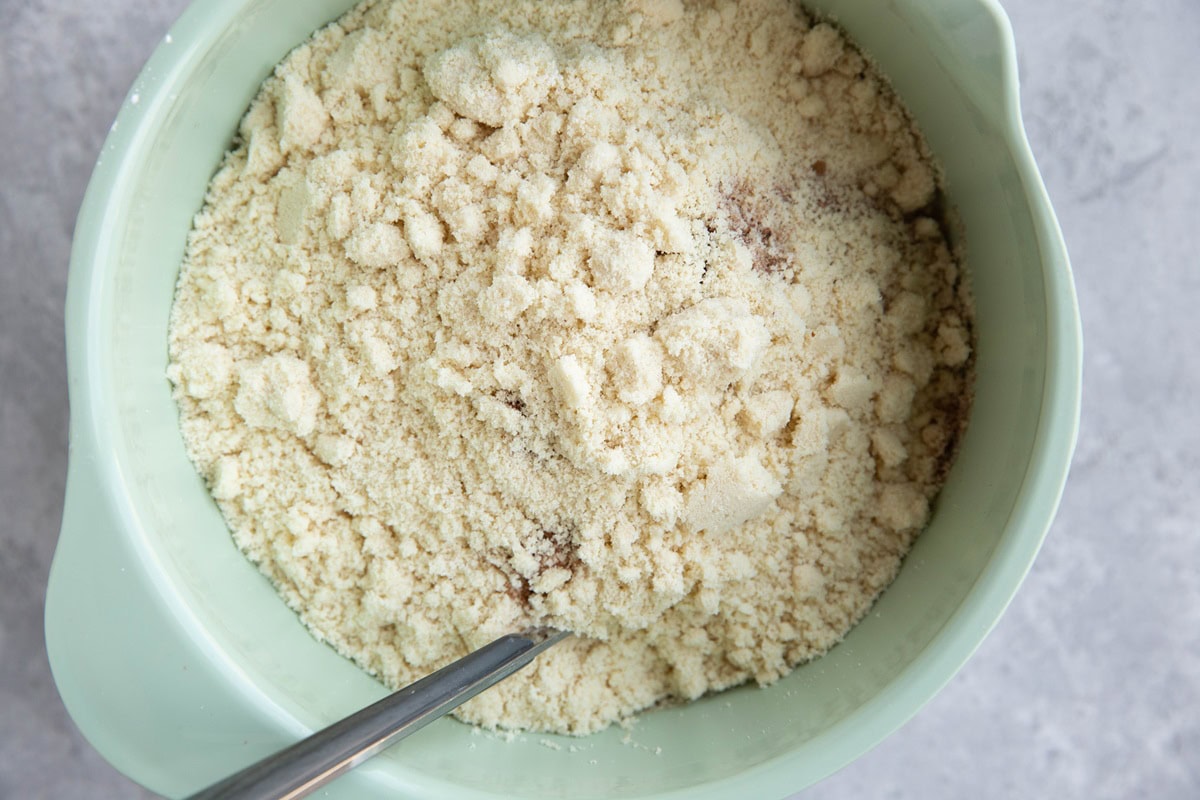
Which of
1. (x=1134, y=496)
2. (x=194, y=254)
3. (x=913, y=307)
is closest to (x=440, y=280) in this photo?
(x=194, y=254)

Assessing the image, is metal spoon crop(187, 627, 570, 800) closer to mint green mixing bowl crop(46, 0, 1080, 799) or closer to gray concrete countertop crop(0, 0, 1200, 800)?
mint green mixing bowl crop(46, 0, 1080, 799)

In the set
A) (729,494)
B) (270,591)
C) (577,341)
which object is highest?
(577,341)

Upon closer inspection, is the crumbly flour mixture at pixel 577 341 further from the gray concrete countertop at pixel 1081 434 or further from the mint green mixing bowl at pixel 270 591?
the gray concrete countertop at pixel 1081 434

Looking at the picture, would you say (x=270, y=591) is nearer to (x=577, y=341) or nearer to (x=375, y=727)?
(x=375, y=727)

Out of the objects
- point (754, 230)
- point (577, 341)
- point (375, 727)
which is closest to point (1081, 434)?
point (754, 230)

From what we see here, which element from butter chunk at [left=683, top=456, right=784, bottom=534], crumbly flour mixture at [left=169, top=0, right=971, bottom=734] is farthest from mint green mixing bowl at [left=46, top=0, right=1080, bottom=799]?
butter chunk at [left=683, top=456, right=784, bottom=534]

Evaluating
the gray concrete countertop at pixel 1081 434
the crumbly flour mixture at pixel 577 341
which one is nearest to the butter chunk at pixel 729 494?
the crumbly flour mixture at pixel 577 341
